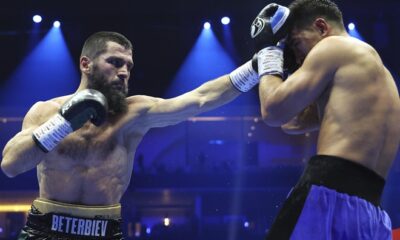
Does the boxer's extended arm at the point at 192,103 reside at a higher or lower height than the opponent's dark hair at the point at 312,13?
lower

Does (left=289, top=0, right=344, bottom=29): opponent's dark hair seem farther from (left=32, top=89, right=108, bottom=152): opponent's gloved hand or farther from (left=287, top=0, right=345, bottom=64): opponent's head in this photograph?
(left=32, top=89, right=108, bottom=152): opponent's gloved hand

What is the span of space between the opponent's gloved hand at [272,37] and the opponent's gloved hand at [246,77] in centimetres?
51

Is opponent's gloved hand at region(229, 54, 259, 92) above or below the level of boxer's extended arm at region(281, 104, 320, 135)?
above

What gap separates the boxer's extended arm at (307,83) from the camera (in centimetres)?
201

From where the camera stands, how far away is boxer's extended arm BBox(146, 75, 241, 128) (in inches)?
118

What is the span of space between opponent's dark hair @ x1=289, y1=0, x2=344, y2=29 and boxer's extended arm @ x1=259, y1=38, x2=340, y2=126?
0.18m

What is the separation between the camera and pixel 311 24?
2.21m

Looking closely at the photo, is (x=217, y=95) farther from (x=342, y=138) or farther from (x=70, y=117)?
(x=342, y=138)

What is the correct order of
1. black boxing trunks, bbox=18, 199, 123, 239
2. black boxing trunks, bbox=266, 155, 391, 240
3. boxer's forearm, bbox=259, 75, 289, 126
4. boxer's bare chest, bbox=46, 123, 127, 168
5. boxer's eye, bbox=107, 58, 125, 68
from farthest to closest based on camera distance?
boxer's eye, bbox=107, 58, 125, 68
boxer's bare chest, bbox=46, 123, 127, 168
black boxing trunks, bbox=18, 199, 123, 239
boxer's forearm, bbox=259, 75, 289, 126
black boxing trunks, bbox=266, 155, 391, 240

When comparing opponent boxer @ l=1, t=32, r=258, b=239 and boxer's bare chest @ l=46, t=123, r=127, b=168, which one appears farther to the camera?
boxer's bare chest @ l=46, t=123, r=127, b=168

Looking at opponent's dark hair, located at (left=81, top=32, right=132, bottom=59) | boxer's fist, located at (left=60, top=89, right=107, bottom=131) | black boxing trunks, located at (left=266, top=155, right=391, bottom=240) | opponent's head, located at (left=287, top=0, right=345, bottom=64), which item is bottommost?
black boxing trunks, located at (left=266, top=155, right=391, bottom=240)

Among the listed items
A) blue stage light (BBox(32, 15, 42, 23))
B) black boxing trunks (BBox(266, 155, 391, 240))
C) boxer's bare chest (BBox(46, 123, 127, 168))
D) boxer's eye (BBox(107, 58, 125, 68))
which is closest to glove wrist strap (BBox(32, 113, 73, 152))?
boxer's bare chest (BBox(46, 123, 127, 168))

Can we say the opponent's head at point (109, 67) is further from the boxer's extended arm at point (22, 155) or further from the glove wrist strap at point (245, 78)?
the glove wrist strap at point (245, 78)

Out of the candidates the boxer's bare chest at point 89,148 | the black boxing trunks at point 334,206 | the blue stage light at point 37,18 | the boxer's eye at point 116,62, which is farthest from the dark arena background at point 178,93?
the black boxing trunks at point 334,206
